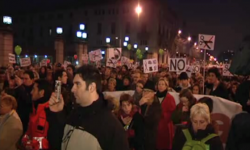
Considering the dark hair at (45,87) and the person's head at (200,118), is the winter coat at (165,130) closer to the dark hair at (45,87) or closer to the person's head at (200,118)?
the person's head at (200,118)

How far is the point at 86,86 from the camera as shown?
296 centimetres

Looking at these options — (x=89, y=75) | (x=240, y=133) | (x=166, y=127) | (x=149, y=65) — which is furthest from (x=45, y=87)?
(x=149, y=65)

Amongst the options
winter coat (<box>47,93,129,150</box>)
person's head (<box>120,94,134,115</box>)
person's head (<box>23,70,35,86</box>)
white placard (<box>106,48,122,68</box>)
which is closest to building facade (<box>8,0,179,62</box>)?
white placard (<box>106,48,122,68</box>)

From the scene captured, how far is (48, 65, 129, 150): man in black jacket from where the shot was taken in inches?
108

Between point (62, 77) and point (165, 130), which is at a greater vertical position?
point (62, 77)

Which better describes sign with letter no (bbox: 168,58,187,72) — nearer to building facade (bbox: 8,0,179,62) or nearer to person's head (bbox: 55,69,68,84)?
person's head (bbox: 55,69,68,84)

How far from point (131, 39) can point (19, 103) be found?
6468 centimetres

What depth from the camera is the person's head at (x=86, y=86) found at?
9.58ft

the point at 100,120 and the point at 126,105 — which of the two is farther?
the point at 126,105

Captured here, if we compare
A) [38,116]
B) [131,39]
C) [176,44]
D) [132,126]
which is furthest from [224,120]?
[176,44]

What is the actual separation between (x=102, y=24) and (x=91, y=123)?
71.5 meters

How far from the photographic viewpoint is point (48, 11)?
7869 cm

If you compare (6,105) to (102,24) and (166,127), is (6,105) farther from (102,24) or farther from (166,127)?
(102,24)

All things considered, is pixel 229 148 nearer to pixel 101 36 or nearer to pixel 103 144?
pixel 103 144
